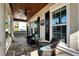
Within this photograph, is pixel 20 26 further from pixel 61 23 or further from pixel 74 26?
pixel 74 26

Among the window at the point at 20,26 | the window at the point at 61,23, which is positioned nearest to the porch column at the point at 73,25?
the window at the point at 61,23

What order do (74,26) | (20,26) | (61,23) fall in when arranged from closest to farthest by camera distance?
(74,26), (20,26), (61,23)

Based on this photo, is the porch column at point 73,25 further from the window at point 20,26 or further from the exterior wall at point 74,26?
the window at point 20,26

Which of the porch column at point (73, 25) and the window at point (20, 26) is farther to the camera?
the window at point (20, 26)

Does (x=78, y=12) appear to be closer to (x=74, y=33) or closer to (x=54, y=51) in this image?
(x=74, y=33)

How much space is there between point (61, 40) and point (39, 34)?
175 cm

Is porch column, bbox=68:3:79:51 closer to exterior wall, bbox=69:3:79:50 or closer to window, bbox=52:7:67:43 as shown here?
exterior wall, bbox=69:3:79:50

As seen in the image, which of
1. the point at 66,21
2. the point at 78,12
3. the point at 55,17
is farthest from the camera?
the point at 55,17

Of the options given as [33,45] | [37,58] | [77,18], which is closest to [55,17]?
[33,45]

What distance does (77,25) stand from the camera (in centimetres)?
376

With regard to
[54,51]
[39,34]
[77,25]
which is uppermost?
[77,25]

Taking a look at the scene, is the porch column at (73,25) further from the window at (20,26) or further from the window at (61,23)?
the window at (20,26)

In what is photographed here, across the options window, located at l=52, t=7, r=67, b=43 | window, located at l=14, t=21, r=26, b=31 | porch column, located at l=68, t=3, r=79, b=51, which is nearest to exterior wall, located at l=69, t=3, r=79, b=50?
porch column, located at l=68, t=3, r=79, b=51

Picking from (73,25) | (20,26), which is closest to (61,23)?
(73,25)
